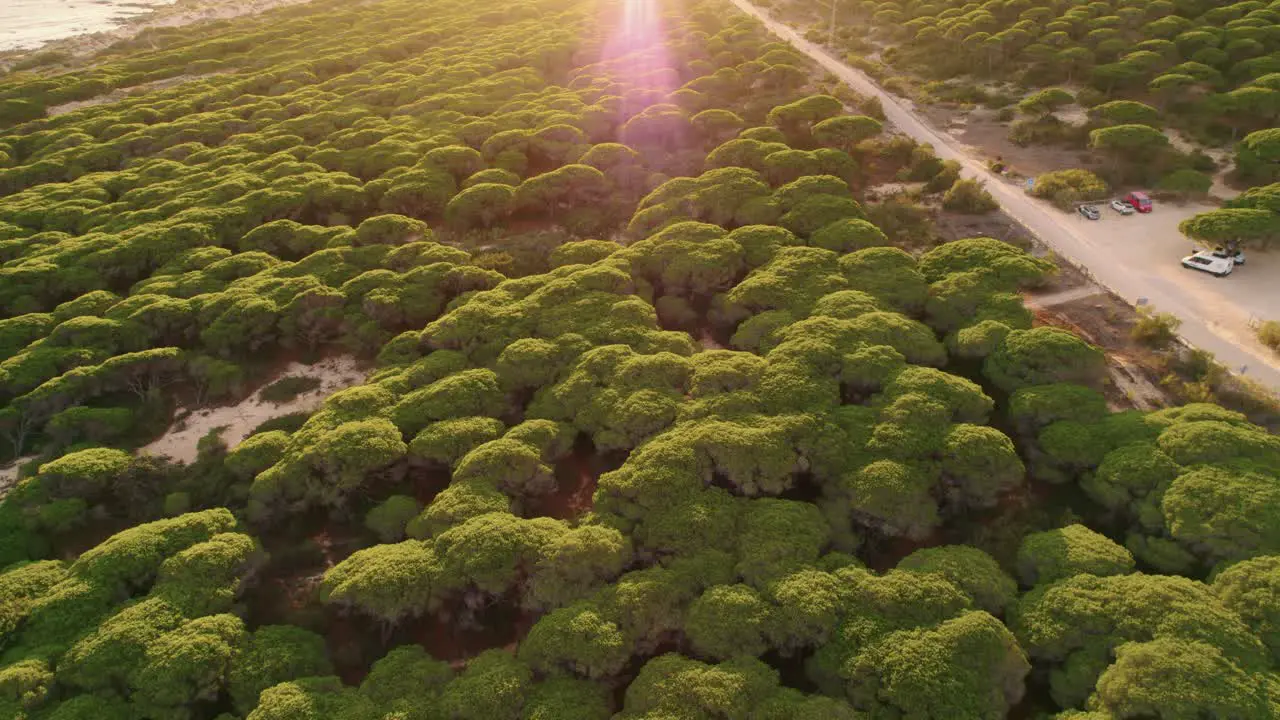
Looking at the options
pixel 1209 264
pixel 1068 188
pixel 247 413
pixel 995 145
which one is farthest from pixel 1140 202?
pixel 247 413

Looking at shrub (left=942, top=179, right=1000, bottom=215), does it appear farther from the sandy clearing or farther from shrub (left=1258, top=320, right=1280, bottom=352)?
the sandy clearing

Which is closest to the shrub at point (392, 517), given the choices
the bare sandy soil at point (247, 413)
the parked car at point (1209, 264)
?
the bare sandy soil at point (247, 413)

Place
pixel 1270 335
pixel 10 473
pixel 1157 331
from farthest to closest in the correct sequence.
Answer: pixel 1157 331 < pixel 1270 335 < pixel 10 473

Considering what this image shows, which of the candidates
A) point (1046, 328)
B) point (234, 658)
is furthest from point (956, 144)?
point (234, 658)

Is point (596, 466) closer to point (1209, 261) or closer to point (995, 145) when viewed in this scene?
point (1209, 261)

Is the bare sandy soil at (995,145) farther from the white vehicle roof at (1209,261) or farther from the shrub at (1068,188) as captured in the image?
the white vehicle roof at (1209,261)

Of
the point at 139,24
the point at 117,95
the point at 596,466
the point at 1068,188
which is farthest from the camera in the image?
the point at 139,24

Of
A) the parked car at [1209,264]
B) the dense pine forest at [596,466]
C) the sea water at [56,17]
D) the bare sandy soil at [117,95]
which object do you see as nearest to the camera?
the dense pine forest at [596,466]

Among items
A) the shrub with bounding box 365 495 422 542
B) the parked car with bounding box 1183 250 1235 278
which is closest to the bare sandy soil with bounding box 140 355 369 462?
the shrub with bounding box 365 495 422 542
